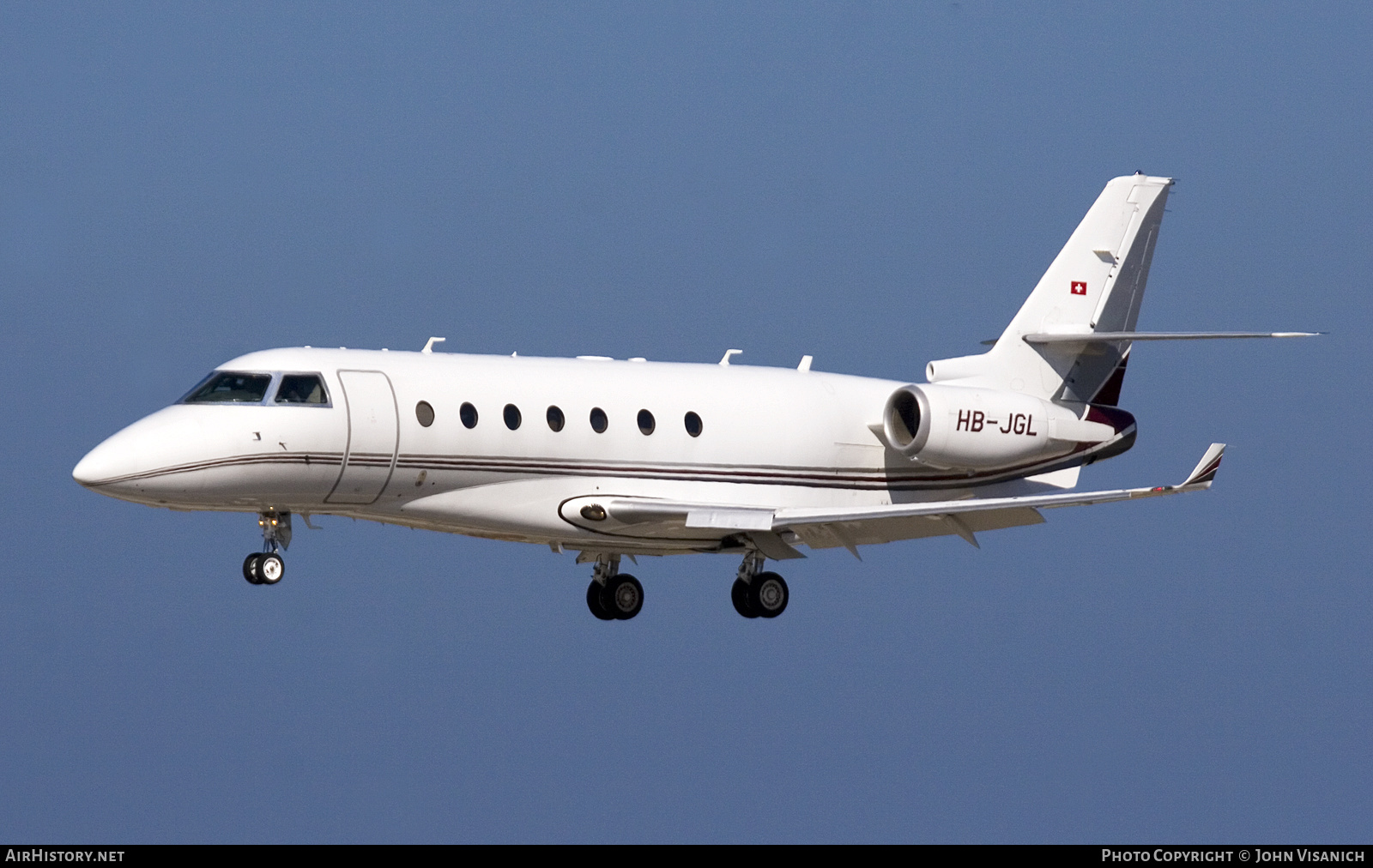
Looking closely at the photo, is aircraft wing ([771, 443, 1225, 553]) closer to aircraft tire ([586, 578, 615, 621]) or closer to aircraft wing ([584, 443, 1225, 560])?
→ aircraft wing ([584, 443, 1225, 560])

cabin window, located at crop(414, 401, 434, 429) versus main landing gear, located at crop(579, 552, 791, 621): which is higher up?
cabin window, located at crop(414, 401, 434, 429)

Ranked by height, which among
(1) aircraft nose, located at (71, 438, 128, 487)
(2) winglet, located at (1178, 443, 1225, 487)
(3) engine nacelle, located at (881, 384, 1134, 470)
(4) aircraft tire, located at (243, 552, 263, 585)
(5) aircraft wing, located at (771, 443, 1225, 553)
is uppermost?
(3) engine nacelle, located at (881, 384, 1134, 470)

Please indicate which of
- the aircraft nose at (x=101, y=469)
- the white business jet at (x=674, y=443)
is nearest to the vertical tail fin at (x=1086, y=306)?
the white business jet at (x=674, y=443)

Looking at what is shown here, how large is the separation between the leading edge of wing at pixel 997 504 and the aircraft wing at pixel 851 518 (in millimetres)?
12

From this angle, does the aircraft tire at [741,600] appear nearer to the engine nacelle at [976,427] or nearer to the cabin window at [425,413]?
the engine nacelle at [976,427]

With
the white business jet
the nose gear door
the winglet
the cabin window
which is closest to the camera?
the winglet

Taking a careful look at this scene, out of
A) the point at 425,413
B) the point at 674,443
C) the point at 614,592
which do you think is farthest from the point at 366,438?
the point at 614,592

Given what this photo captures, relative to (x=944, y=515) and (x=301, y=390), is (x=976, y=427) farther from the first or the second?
(x=301, y=390)

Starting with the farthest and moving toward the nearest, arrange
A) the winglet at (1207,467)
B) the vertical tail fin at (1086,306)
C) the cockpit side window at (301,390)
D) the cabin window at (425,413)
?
1. the vertical tail fin at (1086,306)
2. the cabin window at (425,413)
3. the cockpit side window at (301,390)
4. the winglet at (1207,467)

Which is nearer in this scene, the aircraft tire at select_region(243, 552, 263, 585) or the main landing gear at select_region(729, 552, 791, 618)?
the aircraft tire at select_region(243, 552, 263, 585)

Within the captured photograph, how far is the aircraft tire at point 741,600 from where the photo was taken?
110 ft

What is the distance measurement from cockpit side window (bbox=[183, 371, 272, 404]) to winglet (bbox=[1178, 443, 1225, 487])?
11.9 meters

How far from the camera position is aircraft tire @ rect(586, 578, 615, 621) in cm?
3425

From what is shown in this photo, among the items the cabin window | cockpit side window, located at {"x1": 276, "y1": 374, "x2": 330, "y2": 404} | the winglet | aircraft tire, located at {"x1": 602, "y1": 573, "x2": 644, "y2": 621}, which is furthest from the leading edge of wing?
cockpit side window, located at {"x1": 276, "y1": 374, "x2": 330, "y2": 404}
